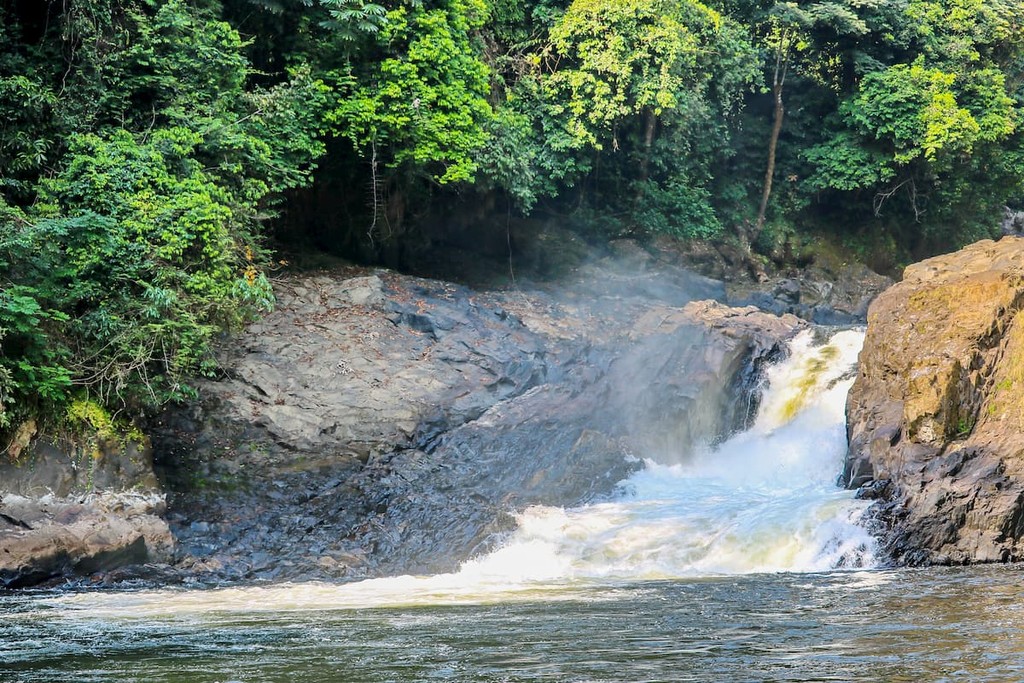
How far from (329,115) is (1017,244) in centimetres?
1270

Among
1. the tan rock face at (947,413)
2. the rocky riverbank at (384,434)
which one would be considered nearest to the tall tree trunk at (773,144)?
the rocky riverbank at (384,434)

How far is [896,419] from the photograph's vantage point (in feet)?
50.6

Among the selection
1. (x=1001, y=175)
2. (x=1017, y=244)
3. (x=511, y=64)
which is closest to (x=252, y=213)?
(x=511, y=64)

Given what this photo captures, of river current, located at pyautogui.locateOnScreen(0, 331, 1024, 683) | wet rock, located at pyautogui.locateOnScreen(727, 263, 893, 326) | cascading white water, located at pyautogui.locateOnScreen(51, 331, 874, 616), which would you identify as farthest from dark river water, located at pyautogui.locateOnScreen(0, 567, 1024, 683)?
wet rock, located at pyautogui.locateOnScreen(727, 263, 893, 326)

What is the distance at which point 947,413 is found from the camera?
1471cm

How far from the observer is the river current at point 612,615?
7379mm

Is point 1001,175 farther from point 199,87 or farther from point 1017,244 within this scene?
point 199,87

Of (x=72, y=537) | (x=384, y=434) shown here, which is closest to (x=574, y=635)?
(x=72, y=537)

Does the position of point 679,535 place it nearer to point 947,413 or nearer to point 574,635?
point 947,413

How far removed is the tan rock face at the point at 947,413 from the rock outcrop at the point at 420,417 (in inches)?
163

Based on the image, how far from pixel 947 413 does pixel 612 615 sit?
720cm

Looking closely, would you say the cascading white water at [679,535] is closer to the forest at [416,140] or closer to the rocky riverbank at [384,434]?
the rocky riverbank at [384,434]

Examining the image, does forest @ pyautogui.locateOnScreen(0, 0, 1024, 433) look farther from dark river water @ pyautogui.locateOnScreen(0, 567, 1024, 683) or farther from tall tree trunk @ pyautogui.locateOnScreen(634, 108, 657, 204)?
dark river water @ pyautogui.locateOnScreen(0, 567, 1024, 683)

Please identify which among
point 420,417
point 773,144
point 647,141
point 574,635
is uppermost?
point 773,144
